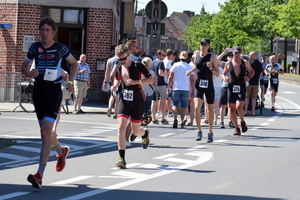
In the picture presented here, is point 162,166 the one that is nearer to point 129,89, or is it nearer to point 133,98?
point 133,98

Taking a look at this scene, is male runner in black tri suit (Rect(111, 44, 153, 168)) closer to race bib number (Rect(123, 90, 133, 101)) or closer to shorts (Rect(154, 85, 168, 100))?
race bib number (Rect(123, 90, 133, 101))

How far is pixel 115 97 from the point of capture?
17141 millimetres

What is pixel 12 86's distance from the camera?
2098 centimetres

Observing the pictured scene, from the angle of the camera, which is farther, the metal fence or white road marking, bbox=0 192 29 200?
the metal fence

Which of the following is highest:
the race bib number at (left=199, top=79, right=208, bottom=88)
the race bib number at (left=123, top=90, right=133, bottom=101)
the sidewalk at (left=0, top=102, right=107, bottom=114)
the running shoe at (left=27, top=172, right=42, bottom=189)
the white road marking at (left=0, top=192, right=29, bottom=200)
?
the race bib number at (left=199, top=79, right=208, bottom=88)

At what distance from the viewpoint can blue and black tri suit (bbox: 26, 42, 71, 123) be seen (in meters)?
8.05

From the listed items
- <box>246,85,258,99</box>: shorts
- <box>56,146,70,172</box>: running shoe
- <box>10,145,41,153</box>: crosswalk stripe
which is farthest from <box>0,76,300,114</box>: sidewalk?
<box>56,146,70,172</box>: running shoe

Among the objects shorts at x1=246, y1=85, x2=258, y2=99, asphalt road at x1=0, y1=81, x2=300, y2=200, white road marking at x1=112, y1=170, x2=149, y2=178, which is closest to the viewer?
asphalt road at x1=0, y1=81, x2=300, y2=200

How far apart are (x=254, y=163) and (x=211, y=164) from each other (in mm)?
676

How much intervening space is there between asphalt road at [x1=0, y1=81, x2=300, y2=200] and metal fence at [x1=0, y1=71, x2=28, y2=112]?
4.56m

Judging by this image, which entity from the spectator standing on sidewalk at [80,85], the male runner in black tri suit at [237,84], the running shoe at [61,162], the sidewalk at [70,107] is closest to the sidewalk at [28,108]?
the sidewalk at [70,107]

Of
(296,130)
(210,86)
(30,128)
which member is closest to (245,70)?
(210,86)

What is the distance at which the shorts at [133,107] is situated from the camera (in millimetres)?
9749

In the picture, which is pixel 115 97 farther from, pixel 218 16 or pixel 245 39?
pixel 218 16
